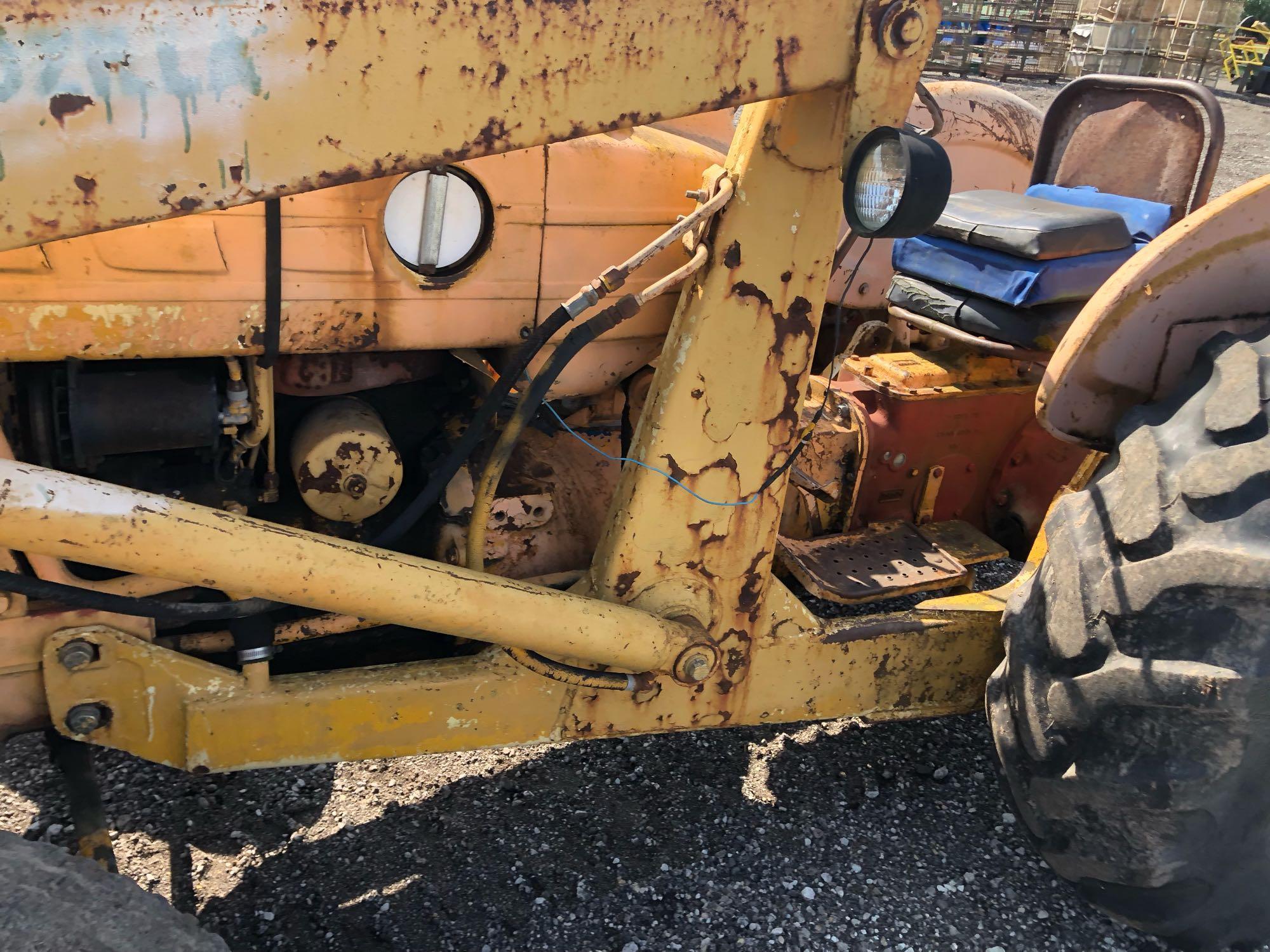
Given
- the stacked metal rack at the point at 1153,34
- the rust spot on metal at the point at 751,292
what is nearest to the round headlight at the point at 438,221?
the rust spot on metal at the point at 751,292

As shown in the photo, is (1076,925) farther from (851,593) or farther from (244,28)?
(244,28)

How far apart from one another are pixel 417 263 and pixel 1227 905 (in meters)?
1.65

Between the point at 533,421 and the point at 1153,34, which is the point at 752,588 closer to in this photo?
the point at 533,421

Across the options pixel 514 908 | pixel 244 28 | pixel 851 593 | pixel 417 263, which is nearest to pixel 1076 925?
pixel 851 593

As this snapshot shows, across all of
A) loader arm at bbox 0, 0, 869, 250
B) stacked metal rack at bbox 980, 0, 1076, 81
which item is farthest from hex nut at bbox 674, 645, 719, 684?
stacked metal rack at bbox 980, 0, 1076, 81

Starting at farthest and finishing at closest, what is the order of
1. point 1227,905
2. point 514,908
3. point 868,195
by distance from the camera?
point 514,908, point 1227,905, point 868,195

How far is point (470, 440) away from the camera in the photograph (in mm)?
1591

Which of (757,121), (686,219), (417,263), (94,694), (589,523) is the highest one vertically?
(757,121)

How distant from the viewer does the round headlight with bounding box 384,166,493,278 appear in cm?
145

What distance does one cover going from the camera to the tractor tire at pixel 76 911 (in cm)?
120

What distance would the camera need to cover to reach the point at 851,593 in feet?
6.63

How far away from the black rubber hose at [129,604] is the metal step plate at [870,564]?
1.06m

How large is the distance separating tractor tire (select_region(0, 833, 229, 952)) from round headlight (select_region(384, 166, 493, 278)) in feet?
3.07

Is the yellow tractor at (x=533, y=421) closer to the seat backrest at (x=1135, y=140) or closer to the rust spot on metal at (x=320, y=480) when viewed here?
the rust spot on metal at (x=320, y=480)
